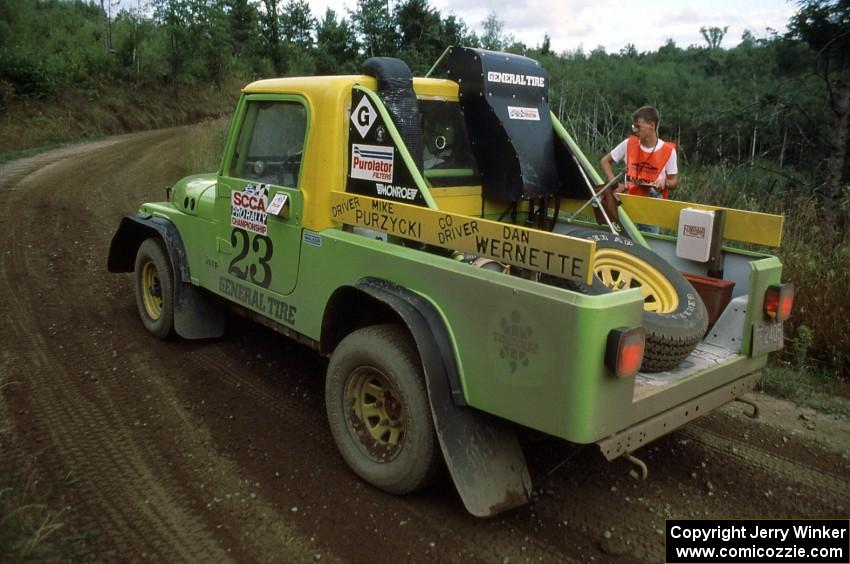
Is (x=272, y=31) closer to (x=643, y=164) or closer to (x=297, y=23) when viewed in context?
(x=297, y=23)

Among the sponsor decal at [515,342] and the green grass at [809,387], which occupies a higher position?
the sponsor decal at [515,342]

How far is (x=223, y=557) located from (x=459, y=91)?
3061mm

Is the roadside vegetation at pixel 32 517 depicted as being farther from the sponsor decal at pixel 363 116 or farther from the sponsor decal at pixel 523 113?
the sponsor decal at pixel 523 113

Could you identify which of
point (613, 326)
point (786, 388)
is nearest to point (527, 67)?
point (613, 326)

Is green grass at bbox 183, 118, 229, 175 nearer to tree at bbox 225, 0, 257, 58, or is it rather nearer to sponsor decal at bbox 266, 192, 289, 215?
sponsor decal at bbox 266, 192, 289, 215

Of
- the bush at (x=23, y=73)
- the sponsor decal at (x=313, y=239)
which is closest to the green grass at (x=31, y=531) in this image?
the sponsor decal at (x=313, y=239)

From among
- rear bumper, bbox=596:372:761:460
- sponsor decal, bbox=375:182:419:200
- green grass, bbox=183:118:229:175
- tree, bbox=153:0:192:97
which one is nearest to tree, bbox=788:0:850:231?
rear bumper, bbox=596:372:761:460

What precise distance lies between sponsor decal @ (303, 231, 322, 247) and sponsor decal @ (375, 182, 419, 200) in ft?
1.38

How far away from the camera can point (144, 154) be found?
18.2 meters

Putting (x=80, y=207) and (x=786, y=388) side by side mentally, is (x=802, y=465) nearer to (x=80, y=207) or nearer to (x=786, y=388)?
(x=786, y=388)

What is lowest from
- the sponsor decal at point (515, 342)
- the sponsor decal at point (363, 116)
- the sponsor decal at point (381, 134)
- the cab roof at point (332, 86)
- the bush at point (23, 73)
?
the sponsor decal at point (515, 342)

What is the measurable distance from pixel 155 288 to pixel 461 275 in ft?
11.7

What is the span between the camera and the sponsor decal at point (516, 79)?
14.7 ft

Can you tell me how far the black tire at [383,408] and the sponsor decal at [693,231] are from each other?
1.85 metres
